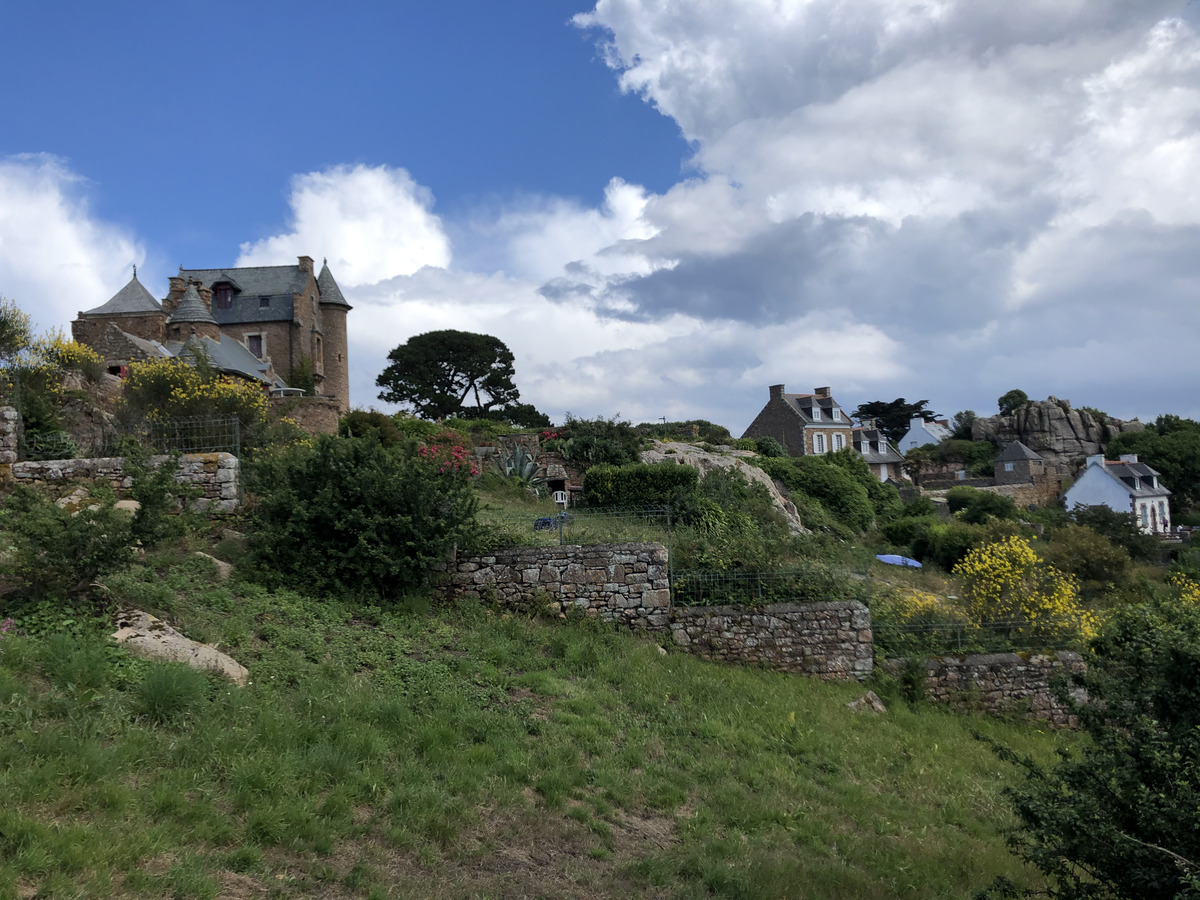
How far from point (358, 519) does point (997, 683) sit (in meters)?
9.28

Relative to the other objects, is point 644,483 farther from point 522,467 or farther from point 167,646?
point 167,646

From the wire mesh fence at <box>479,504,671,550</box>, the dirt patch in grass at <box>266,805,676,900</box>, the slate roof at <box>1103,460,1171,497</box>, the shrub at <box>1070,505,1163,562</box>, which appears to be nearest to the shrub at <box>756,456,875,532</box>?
the shrub at <box>1070,505,1163,562</box>

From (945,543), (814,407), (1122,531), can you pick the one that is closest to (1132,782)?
(945,543)

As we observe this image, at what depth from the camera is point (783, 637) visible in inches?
436

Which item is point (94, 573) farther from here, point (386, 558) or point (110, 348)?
point (110, 348)

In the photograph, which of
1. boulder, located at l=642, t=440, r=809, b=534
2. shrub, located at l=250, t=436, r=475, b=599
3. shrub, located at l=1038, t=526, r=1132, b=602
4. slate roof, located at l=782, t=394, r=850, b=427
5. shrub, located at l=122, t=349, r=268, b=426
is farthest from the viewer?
slate roof, located at l=782, t=394, r=850, b=427

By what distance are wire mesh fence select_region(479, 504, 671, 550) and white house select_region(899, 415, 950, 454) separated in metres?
61.6

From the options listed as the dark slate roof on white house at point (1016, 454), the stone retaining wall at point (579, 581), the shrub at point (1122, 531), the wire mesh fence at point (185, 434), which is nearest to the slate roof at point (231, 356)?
the wire mesh fence at point (185, 434)

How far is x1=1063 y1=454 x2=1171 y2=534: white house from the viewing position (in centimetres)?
4850

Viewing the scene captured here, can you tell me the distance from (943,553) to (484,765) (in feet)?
72.3

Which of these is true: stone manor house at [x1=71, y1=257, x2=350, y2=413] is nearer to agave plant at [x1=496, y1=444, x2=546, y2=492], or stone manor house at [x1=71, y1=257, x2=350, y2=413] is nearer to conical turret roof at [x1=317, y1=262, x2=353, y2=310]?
conical turret roof at [x1=317, y1=262, x2=353, y2=310]

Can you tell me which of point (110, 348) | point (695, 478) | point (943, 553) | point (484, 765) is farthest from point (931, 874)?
point (110, 348)

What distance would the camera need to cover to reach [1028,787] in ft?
17.3

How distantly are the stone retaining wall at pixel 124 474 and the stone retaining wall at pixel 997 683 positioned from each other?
1048 cm
